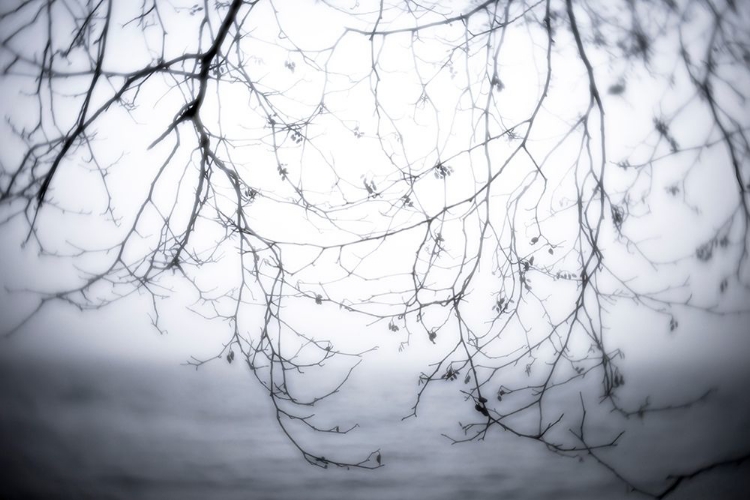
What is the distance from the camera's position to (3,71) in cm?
214

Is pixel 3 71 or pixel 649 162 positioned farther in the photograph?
pixel 649 162

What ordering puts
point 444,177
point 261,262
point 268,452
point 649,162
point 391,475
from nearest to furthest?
point 444,177, point 261,262, point 649,162, point 391,475, point 268,452

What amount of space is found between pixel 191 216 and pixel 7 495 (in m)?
1.43

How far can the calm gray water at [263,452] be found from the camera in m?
2.77

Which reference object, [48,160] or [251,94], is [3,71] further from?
[251,94]

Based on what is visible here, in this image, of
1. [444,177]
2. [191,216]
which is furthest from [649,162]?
[191,216]

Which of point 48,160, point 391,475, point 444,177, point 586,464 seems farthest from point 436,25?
point 586,464

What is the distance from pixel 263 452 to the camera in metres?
3.39

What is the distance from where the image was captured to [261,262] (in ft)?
7.38

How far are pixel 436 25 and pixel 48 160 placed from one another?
5.35 feet

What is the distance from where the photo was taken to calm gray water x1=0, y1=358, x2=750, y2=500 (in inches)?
109

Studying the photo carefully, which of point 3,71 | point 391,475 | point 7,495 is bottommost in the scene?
point 7,495

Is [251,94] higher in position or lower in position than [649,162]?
higher

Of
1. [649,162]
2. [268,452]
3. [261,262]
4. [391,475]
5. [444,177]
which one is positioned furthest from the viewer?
[268,452]
